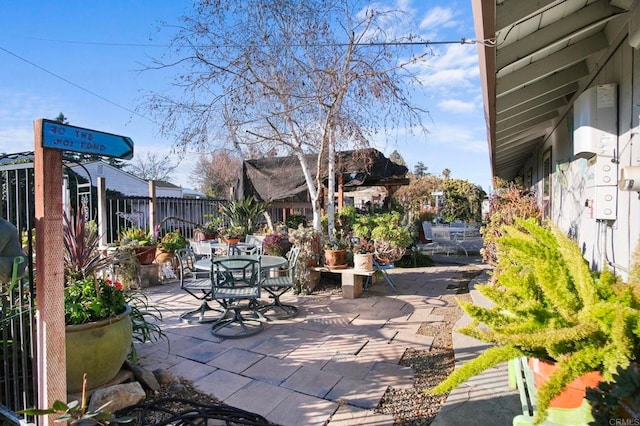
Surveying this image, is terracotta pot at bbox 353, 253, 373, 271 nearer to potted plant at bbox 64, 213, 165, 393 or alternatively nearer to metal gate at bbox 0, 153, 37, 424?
potted plant at bbox 64, 213, 165, 393

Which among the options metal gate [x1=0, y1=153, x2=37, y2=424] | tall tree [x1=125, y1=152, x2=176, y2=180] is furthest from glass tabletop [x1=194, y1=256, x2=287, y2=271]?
tall tree [x1=125, y1=152, x2=176, y2=180]

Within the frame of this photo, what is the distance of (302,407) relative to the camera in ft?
7.95

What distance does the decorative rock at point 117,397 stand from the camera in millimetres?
2229

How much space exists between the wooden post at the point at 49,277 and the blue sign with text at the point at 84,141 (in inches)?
Answer: 3.1

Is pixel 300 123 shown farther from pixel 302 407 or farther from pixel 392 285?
pixel 302 407

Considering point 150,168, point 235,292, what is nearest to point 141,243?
point 235,292

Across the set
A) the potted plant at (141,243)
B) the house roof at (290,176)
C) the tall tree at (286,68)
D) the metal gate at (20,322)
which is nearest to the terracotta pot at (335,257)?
the tall tree at (286,68)

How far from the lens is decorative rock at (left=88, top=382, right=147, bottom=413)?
7.31 ft

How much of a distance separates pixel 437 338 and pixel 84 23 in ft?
35.2

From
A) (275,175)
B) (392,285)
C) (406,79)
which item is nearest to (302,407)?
(392,285)

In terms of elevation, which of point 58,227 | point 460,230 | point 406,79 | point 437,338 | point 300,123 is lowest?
point 437,338

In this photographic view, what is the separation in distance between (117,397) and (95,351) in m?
0.32

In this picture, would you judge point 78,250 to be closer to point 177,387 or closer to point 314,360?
point 177,387

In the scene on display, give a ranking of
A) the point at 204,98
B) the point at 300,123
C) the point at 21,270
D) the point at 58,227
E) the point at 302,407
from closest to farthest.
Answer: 1. the point at 58,227
2. the point at 21,270
3. the point at 302,407
4. the point at 204,98
5. the point at 300,123
